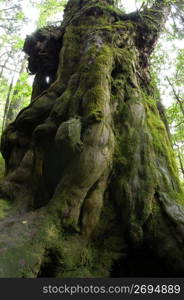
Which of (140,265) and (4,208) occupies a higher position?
(4,208)

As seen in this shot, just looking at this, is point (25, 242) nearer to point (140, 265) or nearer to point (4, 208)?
point (4, 208)

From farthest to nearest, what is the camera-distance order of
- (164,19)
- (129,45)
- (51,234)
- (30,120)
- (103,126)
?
(164,19), (129,45), (30,120), (103,126), (51,234)

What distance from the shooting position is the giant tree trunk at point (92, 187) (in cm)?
294

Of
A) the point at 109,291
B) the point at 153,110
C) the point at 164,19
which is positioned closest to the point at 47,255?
the point at 109,291

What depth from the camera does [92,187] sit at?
3564mm

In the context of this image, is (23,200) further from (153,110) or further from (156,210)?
(153,110)

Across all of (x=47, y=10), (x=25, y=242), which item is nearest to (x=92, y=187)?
(x=25, y=242)

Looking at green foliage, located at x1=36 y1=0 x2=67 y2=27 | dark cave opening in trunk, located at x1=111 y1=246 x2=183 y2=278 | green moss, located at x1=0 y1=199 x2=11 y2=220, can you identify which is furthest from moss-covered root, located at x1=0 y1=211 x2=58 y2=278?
green foliage, located at x1=36 y1=0 x2=67 y2=27

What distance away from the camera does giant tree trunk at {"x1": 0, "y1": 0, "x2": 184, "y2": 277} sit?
9.64 feet

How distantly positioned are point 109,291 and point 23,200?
1.86 meters

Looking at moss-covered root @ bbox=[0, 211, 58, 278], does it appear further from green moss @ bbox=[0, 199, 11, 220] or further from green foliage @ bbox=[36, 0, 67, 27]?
green foliage @ bbox=[36, 0, 67, 27]

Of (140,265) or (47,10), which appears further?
(47,10)

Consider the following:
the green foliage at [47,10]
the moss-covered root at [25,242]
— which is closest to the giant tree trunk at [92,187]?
the moss-covered root at [25,242]

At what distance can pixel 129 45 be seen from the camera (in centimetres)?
571
